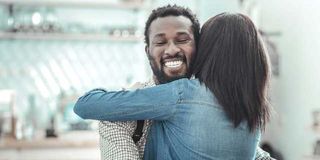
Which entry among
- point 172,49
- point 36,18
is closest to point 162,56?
point 172,49

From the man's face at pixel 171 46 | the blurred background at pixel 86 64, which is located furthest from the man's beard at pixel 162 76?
the blurred background at pixel 86 64

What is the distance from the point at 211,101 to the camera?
132cm

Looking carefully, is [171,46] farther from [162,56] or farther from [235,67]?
[235,67]

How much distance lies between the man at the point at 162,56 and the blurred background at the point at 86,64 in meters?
2.02

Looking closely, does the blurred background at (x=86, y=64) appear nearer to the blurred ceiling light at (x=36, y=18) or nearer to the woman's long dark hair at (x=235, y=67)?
the blurred ceiling light at (x=36, y=18)

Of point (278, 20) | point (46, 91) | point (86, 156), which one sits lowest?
point (86, 156)

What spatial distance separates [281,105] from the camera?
12.3 feet

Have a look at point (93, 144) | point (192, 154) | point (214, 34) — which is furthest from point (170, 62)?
point (93, 144)

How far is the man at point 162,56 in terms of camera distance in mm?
1383

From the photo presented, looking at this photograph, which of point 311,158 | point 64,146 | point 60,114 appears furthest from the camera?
point 60,114

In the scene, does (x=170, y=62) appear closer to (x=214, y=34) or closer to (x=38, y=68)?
(x=214, y=34)

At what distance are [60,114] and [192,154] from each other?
2.94 metres

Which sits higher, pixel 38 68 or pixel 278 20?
pixel 278 20

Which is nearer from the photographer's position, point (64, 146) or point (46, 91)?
point (64, 146)
